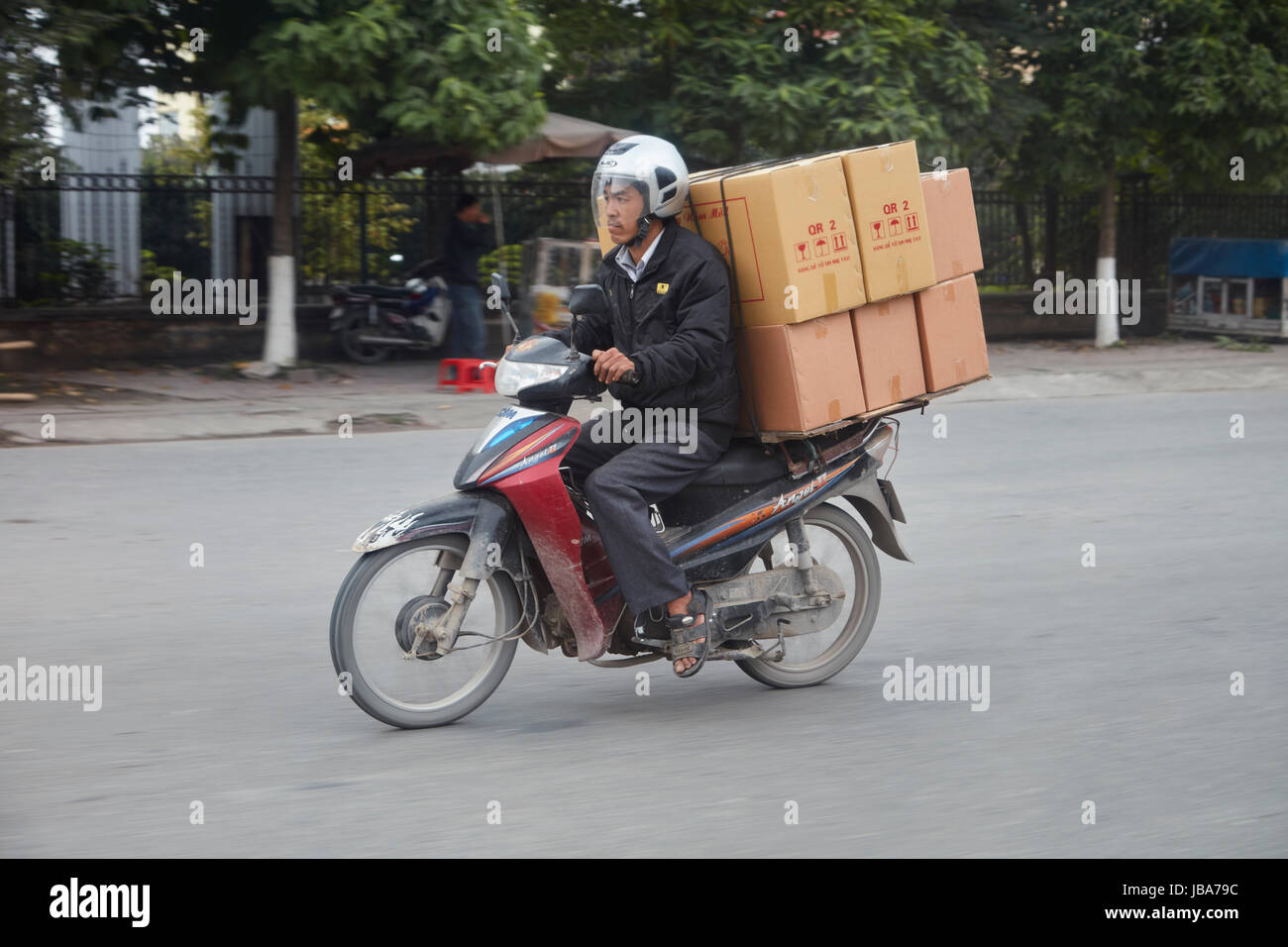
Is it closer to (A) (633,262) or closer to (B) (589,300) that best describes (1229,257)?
(A) (633,262)

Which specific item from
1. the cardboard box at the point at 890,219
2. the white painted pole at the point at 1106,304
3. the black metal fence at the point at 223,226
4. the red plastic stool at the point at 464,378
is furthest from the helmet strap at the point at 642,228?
the white painted pole at the point at 1106,304

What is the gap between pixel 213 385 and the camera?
1448cm

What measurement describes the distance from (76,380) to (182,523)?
22.2 ft

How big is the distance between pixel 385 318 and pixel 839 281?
39.1 feet

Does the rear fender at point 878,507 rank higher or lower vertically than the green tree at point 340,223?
lower

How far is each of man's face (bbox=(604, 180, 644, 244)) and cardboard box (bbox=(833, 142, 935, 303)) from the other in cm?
83

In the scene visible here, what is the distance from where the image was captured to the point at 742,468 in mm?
5152

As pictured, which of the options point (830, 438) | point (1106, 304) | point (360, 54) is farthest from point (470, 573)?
point (1106, 304)

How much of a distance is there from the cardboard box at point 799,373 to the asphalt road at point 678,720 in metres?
1.02

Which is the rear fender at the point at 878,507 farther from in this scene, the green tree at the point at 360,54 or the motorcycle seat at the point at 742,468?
the green tree at the point at 360,54

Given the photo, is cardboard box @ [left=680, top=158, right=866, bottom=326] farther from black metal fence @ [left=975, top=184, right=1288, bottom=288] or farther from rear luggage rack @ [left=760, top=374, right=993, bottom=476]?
black metal fence @ [left=975, top=184, right=1288, bottom=288]

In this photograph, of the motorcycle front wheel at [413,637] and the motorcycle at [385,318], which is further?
the motorcycle at [385,318]

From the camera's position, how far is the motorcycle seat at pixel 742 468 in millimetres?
5074

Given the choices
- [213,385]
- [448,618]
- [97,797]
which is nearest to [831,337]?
[448,618]
